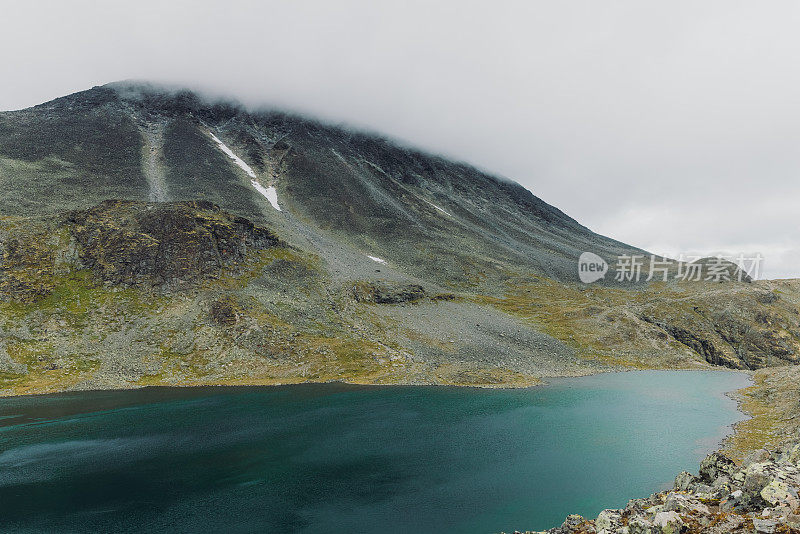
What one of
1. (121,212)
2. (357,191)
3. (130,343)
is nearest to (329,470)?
(130,343)

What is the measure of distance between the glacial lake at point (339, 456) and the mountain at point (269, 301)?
38.4 feet

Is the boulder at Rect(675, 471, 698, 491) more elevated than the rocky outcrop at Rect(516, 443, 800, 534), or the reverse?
the rocky outcrop at Rect(516, 443, 800, 534)

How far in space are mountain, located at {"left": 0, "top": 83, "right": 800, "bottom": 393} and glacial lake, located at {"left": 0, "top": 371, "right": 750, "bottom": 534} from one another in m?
11.7

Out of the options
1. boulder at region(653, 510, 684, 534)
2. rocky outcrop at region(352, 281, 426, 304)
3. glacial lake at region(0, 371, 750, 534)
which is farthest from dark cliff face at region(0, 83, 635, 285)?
boulder at region(653, 510, 684, 534)

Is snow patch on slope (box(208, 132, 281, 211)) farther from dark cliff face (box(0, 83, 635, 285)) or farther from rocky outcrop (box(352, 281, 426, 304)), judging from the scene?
rocky outcrop (box(352, 281, 426, 304))

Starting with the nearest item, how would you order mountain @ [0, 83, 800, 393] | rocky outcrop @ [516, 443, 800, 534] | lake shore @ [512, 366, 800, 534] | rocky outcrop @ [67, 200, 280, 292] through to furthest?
rocky outcrop @ [516, 443, 800, 534] → lake shore @ [512, 366, 800, 534] → mountain @ [0, 83, 800, 393] → rocky outcrop @ [67, 200, 280, 292]

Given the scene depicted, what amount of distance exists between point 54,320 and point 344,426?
6671 centimetres

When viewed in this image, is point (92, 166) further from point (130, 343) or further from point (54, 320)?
point (130, 343)

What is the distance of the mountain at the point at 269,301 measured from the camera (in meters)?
76.3

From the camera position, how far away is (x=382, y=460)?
40.5 metres

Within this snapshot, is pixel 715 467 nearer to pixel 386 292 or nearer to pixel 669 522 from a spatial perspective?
pixel 669 522

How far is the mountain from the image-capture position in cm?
7631

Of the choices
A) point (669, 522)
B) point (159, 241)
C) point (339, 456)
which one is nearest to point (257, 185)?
point (159, 241)

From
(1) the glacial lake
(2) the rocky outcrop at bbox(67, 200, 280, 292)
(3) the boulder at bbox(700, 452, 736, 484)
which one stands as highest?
→ (2) the rocky outcrop at bbox(67, 200, 280, 292)
